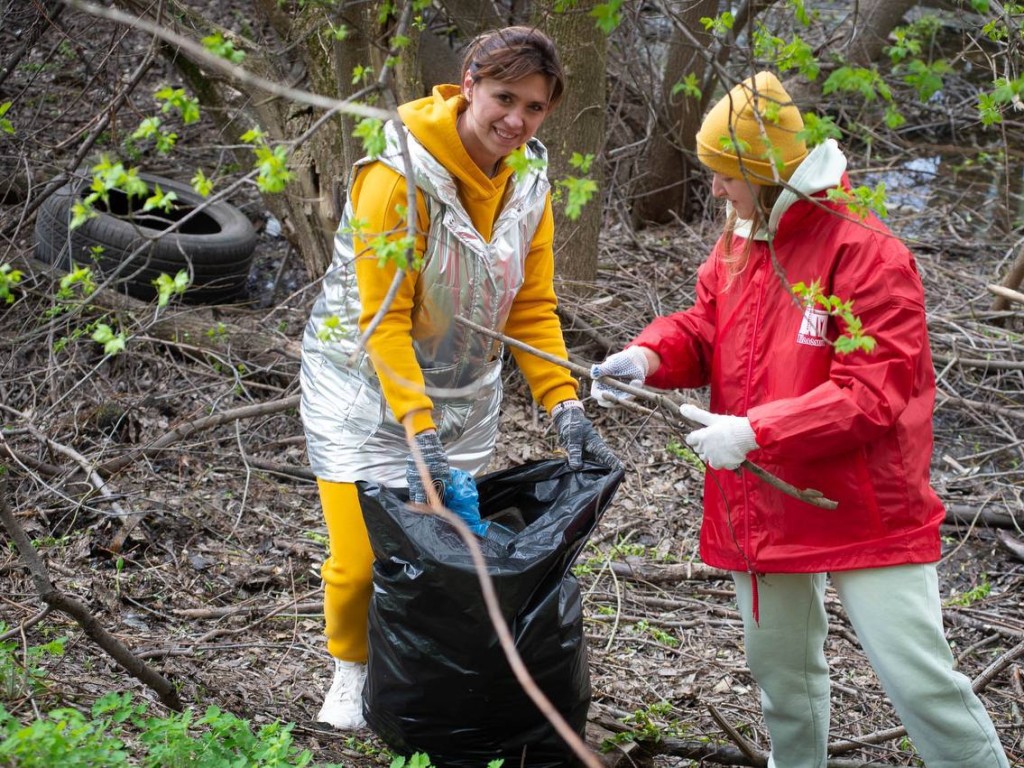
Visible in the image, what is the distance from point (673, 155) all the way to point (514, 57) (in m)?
5.11

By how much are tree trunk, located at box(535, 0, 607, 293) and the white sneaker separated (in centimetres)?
274

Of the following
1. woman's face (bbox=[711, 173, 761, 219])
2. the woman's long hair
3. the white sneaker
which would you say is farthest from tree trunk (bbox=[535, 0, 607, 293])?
the white sneaker

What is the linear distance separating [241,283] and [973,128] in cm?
637

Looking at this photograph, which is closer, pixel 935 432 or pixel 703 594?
pixel 703 594

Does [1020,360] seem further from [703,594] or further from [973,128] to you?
[973,128]

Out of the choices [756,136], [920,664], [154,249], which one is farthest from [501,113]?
[154,249]

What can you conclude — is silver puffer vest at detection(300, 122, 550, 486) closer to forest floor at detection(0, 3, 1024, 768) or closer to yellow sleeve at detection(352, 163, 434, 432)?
yellow sleeve at detection(352, 163, 434, 432)

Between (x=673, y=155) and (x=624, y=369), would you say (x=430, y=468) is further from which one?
(x=673, y=155)

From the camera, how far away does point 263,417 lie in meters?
5.36

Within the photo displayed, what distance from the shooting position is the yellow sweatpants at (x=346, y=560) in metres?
2.88

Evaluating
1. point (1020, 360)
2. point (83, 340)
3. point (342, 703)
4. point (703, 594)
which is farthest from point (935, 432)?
point (83, 340)

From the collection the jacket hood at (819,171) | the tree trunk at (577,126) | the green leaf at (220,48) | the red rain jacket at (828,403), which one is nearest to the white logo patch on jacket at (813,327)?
the red rain jacket at (828,403)

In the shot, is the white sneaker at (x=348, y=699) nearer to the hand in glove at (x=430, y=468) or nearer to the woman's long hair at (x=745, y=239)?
the hand in glove at (x=430, y=468)

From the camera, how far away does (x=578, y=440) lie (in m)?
2.96
